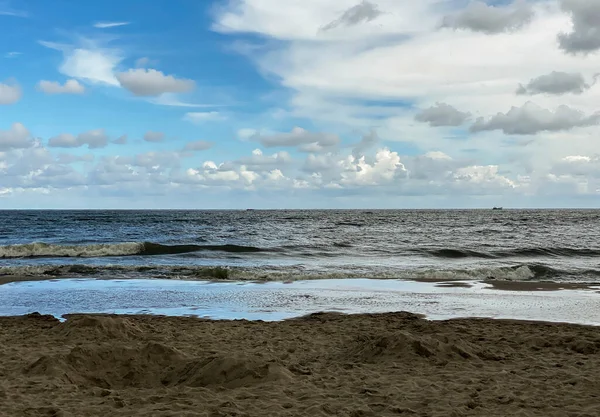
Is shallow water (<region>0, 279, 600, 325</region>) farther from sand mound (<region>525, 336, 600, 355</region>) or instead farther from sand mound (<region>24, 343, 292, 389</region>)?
sand mound (<region>24, 343, 292, 389</region>)

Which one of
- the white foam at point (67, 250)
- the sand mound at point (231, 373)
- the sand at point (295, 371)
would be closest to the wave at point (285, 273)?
the white foam at point (67, 250)

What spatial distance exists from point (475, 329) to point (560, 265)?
18345 mm

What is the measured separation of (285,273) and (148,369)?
572 inches

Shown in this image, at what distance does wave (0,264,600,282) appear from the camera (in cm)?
2144

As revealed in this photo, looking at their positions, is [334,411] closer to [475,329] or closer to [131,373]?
[131,373]

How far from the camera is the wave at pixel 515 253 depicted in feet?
104

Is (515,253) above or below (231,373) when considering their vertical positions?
below

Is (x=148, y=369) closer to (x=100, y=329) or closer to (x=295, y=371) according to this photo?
(x=295, y=371)

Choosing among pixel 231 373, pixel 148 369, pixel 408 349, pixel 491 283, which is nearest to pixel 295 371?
pixel 231 373

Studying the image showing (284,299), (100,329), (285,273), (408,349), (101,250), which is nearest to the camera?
(408,349)

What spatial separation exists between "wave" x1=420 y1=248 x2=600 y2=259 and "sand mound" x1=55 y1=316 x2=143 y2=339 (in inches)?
976

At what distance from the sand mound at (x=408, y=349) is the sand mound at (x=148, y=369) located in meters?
1.66

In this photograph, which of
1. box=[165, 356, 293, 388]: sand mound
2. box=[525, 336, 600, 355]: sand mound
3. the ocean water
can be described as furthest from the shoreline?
box=[165, 356, 293, 388]: sand mound

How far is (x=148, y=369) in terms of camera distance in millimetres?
7625
